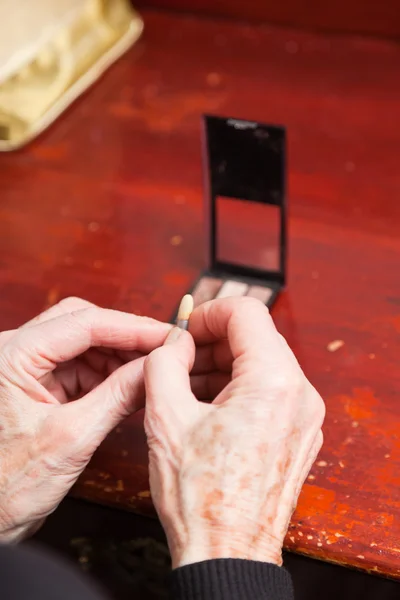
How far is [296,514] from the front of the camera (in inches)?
26.2

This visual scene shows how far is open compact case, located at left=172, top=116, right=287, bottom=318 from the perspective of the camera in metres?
0.81

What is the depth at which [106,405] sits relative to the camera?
642 mm

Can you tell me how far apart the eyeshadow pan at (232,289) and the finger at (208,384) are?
0.47 feet

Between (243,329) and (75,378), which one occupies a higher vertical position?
(243,329)

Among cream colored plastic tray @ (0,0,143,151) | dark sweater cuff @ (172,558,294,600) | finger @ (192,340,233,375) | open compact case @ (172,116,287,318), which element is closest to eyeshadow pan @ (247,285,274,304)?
open compact case @ (172,116,287,318)

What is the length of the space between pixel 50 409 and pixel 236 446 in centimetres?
17

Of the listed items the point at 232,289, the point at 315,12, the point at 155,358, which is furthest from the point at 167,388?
the point at 315,12

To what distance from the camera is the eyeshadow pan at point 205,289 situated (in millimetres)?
861

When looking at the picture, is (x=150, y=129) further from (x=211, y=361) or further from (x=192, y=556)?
(x=192, y=556)

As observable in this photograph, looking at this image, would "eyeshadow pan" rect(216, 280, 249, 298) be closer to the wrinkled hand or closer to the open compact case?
the open compact case

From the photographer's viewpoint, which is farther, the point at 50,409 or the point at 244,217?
the point at 244,217

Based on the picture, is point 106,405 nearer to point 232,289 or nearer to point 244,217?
point 232,289

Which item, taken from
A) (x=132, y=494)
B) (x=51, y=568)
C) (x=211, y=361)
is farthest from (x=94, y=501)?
(x=51, y=568)

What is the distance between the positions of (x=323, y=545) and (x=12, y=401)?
0.96 ft
